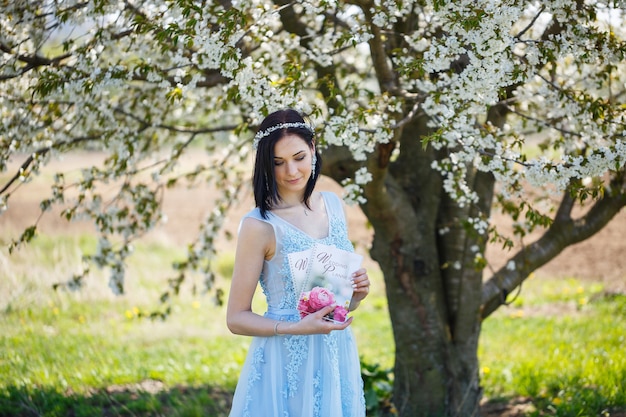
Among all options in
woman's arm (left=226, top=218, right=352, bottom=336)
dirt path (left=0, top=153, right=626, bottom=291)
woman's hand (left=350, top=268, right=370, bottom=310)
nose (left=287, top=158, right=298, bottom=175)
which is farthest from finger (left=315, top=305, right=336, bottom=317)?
dirt path (left=0, top=153, right=626, bottom=291)

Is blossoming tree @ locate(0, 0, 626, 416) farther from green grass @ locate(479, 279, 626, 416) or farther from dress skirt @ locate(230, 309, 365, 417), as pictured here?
dress skirt @ locate(230, 309, 365, 417)

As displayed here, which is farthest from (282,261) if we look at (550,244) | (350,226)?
(350,226)

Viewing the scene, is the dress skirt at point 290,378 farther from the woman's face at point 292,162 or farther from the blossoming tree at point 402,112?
the blossoming tree at point 402,112

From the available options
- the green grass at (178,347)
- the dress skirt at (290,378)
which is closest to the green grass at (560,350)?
the green grass at (178,347)

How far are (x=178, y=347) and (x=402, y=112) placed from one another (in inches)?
158

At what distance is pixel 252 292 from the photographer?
7.86 feet

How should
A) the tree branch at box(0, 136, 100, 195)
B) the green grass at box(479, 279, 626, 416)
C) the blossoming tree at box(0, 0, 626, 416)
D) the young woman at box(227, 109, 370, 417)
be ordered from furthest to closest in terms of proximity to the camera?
1. the green grass at box(479, 279, 626, 416)
2. the tree branch at box(0, 136, 100, 195)
3. the blossoming tree at box(0, 0, 626, 416)
4. the young woman at box(227, 109, 370, 417)

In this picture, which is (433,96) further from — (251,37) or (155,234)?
(155,234)

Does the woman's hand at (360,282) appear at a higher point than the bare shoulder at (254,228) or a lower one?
lower

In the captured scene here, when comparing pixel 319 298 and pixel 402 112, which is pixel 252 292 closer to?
pixel 319 298

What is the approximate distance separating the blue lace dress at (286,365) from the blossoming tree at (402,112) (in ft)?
2.60

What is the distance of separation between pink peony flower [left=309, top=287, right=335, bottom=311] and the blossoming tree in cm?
95

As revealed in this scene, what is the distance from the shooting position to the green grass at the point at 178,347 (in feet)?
14.2

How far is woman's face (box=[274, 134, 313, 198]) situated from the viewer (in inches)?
98.6
